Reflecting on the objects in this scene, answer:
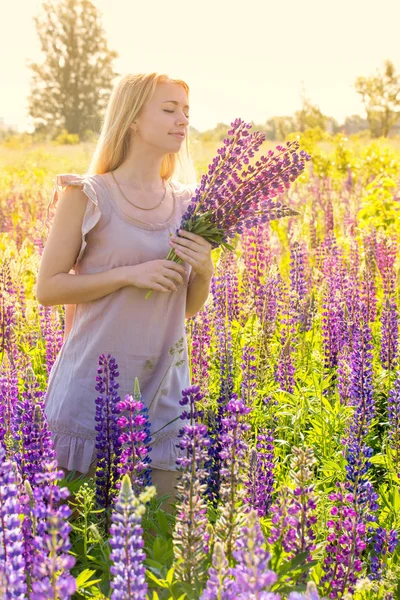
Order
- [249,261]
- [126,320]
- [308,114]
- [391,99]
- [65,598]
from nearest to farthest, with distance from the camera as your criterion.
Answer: [65,598]
[126,320]
[249,261]
[308,114]
[391,99]

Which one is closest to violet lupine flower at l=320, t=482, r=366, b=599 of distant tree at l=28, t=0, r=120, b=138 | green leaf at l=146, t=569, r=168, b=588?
green leaf at l=146, t=569, r=168, b=588

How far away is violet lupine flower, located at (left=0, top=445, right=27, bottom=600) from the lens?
1.62m

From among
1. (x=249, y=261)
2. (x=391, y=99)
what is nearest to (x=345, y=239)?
(x=249, y=261)

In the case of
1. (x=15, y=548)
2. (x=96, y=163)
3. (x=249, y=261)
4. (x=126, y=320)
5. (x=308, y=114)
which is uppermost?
(x=308, y=114)

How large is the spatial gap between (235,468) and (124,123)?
6.83 feet

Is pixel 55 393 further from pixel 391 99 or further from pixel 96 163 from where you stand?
pixel 391 99

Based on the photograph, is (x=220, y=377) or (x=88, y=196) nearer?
(x=88, y=196)

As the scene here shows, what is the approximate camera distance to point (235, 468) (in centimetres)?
234

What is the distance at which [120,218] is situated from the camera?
145 inches

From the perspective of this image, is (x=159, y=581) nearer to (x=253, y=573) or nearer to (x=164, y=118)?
(x=253, y=573)

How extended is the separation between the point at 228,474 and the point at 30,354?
319 cm

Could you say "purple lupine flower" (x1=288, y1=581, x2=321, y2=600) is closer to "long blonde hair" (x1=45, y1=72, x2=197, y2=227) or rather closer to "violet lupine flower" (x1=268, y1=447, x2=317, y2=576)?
"violet lupine flower" (x1=268, y1=447, x2=317, y2=576)

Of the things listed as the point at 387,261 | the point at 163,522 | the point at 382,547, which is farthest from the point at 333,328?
the point at 163,522

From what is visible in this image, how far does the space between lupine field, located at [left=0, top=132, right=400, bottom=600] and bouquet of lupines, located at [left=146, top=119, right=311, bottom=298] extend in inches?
26.8
